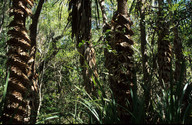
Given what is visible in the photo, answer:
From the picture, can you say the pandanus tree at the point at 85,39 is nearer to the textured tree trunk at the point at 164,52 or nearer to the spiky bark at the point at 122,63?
the spiky bark at the point at 122,63

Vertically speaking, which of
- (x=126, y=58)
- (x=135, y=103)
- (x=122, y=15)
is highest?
(x=122, y=15)

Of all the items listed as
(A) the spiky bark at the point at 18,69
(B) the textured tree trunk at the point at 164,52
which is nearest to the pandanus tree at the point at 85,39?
(A) the spiky bark at the point at 18,69

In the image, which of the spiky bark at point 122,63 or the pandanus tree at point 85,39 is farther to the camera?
the pandanus tree at point 85,39

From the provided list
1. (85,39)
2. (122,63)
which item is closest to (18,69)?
(122,63)

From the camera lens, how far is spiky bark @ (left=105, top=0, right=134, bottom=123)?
2.04 meters

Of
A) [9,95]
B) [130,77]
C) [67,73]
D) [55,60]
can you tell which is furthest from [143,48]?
[67,73]

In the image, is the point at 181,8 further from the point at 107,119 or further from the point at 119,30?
the point at 107,119

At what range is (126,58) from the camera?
2242 mm

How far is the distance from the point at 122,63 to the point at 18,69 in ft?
4.74

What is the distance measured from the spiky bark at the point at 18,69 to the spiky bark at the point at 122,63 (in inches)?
44.2

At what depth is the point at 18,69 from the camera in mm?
2266

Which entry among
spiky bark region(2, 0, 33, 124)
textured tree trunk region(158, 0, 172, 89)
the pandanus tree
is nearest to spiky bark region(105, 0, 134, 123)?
spiky bark region(2, 0, 33, 124)

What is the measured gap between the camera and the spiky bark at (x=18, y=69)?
2.06 metres

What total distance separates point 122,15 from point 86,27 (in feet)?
7.01
